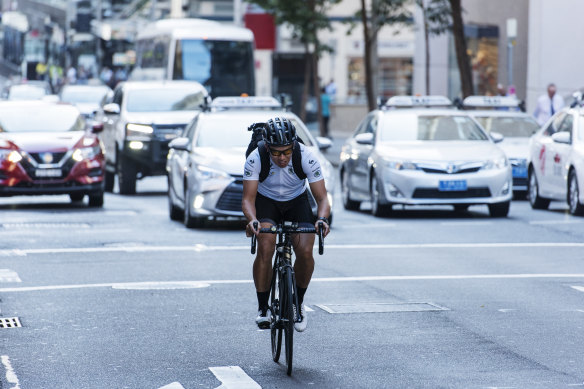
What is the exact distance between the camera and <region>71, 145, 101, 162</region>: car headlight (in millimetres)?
22359

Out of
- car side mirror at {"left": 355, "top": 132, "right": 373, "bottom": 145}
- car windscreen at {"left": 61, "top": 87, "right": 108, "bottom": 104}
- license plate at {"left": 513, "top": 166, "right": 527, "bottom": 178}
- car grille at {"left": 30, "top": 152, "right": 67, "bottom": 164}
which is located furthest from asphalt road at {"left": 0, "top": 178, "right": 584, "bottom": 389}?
car windscreen at {"left": 61, "top": 87, "right": 108, "bottom": 104}

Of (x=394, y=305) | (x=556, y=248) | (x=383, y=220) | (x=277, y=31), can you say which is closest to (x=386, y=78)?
(x=277, y=31)

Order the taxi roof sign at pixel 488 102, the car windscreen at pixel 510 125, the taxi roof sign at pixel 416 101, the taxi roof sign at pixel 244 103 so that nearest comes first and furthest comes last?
the taxi roof sign at pixel 244 103
the taxi roof sign at pixel 416 101
the taxi roof sign at pixel 488 102
the car windscreen at pixel 510 125

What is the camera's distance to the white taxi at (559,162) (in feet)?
67.7

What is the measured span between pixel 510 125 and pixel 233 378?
1808cm

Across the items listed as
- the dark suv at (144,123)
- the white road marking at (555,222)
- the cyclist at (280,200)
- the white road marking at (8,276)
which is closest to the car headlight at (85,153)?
the dark suv at (144,123)

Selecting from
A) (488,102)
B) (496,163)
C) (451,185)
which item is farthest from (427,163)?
(488,102)

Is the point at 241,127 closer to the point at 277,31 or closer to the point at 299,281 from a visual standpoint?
the point at 299,281

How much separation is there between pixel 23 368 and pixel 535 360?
3.17 m

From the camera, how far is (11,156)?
21.9 m

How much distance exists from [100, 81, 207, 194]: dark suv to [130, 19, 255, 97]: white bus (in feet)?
40.7

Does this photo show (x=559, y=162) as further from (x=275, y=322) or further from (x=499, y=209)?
(x=275, y=322)

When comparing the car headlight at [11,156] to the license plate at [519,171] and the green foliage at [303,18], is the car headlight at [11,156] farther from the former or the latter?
the green foliage at [303,18]

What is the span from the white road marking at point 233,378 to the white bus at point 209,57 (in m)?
31.2
